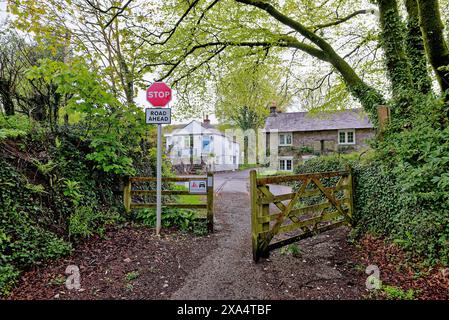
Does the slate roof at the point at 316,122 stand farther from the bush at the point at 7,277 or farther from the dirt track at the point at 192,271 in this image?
the bush at the point at 7,277

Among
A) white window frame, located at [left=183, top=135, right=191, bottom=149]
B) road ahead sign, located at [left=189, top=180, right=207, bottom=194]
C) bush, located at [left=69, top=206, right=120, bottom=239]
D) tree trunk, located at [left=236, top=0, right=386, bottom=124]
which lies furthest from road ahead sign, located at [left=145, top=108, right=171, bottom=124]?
white window frame, located at [left=183, top=135, right=191, bottom=149]

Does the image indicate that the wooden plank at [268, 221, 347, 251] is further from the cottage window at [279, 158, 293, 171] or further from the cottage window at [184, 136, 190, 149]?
the cottage window at [184, 136, 190, 149]

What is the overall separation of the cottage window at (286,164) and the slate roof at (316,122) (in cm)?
325

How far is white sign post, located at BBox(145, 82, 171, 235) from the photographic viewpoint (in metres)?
5.16

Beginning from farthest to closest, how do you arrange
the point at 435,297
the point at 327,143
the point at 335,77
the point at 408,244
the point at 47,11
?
1. the point at 327,143
2. the point at 335,77
3. the point at 47,11
4. the point at 408,244
5. the point at 435,297

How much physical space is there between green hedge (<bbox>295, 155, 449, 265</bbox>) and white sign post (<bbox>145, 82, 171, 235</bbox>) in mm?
4527

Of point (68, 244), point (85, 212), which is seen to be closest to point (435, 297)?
point (68, 244)

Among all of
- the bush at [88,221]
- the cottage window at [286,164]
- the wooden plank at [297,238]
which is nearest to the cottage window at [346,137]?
the cottage window at [286,164]

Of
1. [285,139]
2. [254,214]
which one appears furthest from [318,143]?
[254,214]

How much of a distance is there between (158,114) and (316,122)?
74.5 ft

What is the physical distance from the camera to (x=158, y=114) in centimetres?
516

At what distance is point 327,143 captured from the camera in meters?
24.2

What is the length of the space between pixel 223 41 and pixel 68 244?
7.31 meters

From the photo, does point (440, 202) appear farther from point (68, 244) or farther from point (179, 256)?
point (68, 244)
